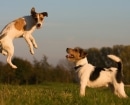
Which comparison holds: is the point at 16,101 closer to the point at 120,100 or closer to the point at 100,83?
the point at 120,100

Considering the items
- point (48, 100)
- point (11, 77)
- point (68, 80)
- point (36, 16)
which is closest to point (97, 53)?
point (68, 80)

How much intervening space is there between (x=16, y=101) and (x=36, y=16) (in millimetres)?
4619

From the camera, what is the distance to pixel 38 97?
922cm

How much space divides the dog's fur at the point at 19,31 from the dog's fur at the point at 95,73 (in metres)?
1.66

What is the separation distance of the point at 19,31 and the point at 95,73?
9.94 feet

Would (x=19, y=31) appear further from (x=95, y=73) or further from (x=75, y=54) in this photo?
(x=95, y=73)

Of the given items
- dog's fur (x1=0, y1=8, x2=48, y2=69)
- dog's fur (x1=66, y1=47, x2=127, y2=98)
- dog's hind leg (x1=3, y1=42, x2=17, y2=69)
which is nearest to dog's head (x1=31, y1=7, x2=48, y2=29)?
dog's fur (x1=0, y1=8, x2=48, y2=69)

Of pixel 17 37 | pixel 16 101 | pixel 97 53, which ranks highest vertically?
pixel 97 53

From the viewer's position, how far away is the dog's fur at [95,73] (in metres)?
11.1

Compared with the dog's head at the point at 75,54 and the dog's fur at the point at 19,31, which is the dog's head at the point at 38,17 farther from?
the dog's head at the point at 75,54

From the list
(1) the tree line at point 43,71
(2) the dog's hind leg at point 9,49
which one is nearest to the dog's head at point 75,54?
(2) the dog's hind leg at point 9,49

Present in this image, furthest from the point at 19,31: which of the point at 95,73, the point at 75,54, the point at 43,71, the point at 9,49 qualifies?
the point at 43,71

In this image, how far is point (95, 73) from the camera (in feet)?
36.9

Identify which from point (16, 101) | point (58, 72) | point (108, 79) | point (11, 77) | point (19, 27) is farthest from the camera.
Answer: point (58, 72)
